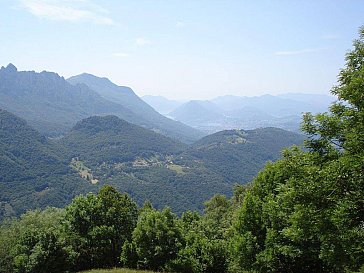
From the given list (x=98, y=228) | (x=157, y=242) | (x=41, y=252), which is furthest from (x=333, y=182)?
(x=98, y=228)

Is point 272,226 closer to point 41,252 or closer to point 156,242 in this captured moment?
point 156,242

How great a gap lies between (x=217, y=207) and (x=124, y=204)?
39.3 m

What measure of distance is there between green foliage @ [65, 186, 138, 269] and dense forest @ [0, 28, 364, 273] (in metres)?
0.11

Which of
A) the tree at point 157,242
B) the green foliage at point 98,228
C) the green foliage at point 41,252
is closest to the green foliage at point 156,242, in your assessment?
the tree at point 157,242

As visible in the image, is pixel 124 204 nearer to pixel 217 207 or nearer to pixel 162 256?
pixel 162 256

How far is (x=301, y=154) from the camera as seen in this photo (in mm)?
17594

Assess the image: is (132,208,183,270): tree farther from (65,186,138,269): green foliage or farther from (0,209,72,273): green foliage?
(0,209,72,273): green foliage

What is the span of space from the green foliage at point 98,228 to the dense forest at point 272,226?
11 centimetres

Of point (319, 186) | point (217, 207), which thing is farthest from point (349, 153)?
point (217, 207)

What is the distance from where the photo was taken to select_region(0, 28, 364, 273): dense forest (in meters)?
14.6

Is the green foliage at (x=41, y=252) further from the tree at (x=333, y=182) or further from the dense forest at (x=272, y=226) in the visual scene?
the tree at (x=333, y=182)

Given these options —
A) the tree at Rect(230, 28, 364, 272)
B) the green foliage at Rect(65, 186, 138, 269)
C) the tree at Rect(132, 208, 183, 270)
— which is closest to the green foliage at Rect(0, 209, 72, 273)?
the green foliage at Rect(65, 186, 138, 269)

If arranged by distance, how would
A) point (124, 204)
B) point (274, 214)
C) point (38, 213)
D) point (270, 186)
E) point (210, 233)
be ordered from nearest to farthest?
point (274, 214)
point (270, 186)
point (124, 204)
point (210, 233)
point (38, 213)

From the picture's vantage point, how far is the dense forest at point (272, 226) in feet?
47.8
